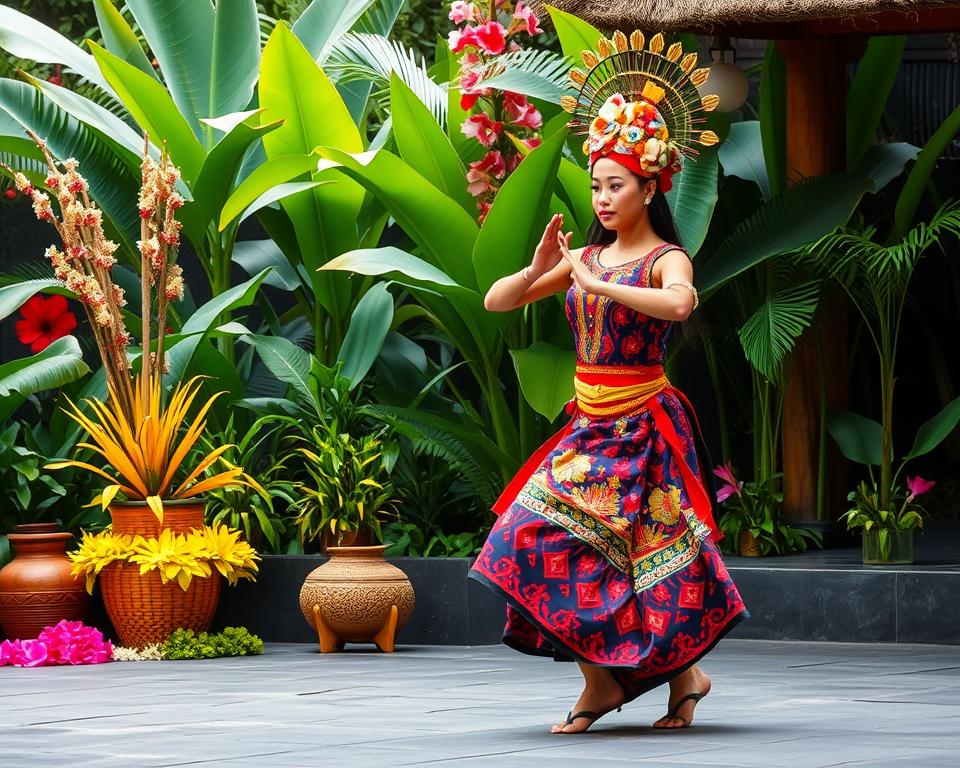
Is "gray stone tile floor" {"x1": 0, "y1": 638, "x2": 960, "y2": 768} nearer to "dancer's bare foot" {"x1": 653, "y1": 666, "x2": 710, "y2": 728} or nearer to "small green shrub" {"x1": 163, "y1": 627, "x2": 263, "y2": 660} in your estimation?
"dancer's bare foot" {"x1": 653, "y1": 666, "x2": 710, "y2": 728}

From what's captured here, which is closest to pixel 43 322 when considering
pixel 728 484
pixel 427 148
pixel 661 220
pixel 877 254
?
pixel 427 148

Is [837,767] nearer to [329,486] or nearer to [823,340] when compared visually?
[329,486]

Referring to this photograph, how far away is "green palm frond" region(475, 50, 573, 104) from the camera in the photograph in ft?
24.9

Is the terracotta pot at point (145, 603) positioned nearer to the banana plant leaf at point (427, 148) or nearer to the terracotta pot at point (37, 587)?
the terracotta pot at point (37, 587)

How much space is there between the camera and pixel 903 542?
7473mm

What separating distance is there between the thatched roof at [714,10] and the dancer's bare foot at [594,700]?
3527mm

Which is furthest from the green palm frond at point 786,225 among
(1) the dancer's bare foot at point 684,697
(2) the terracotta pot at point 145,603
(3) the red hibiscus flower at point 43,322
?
(1) the dancer's bare foot at point 684,697

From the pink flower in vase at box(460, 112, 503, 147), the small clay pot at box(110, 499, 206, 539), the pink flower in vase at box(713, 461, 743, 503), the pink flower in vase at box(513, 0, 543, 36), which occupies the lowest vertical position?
the small clay pot at box(110, 499, 206, 539)

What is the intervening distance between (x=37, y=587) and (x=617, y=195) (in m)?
3.50

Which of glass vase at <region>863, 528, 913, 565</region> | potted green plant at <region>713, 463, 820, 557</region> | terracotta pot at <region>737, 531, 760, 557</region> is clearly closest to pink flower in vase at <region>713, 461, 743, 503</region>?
potted green plant at <region>713, 463, 820, 557</region>

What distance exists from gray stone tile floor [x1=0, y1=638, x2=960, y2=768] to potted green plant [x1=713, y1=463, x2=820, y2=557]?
82 cm

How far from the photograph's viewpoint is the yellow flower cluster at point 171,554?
7129 mm

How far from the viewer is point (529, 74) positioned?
7633 millimetres

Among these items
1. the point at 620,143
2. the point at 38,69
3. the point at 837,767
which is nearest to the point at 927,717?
the point at 837,767
